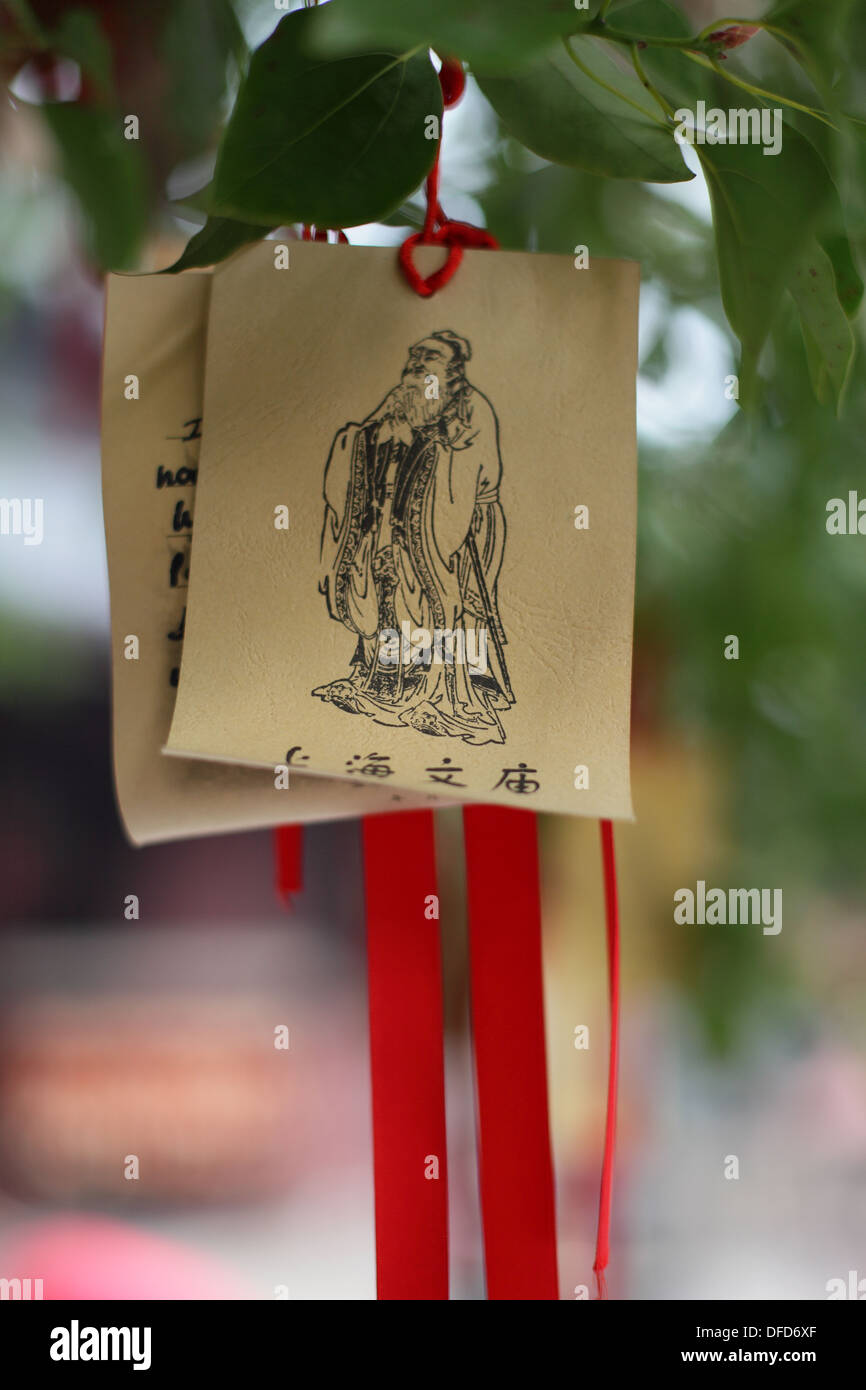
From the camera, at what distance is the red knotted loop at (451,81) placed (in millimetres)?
308

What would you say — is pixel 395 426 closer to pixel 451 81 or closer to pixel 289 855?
pixel 451 81

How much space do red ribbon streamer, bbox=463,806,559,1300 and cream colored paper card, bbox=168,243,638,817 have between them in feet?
0.41

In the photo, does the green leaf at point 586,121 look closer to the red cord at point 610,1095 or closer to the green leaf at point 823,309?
the green leaf at point 823,309

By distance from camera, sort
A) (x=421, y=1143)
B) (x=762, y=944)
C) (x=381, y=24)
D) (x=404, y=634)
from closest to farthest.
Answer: (x=381, y=24)
(x=404, y=634)
(x=421, y=1143)
(x=762, y=944)

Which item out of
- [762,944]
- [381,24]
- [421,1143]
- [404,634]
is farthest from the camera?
[762,944]

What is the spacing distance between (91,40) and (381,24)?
1.12 ft

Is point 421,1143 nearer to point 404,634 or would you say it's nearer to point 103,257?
point 404,634

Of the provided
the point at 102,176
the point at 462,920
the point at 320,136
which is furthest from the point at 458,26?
the point at 462,920

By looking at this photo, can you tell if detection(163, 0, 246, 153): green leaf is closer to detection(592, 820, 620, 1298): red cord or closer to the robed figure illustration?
the robed figure illustration

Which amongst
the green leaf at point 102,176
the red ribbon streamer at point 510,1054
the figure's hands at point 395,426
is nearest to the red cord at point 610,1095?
the red ribbon streamer at point 510,1054

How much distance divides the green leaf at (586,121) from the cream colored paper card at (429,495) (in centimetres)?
3
